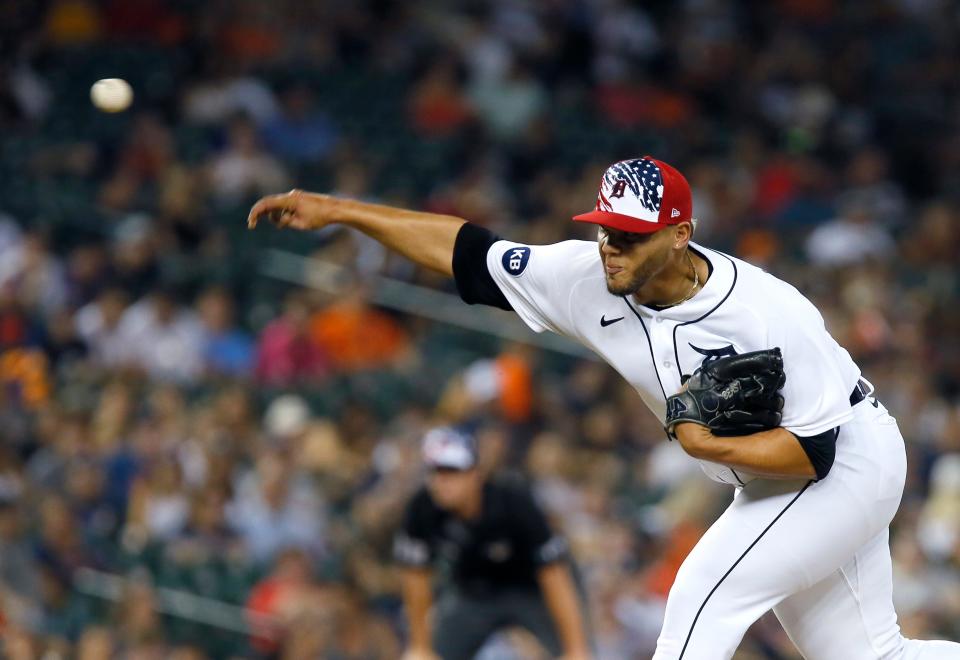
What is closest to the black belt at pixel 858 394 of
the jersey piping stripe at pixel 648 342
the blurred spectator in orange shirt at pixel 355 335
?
the jersey piping stripe at pixel 648 342

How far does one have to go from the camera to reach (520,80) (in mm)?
13266

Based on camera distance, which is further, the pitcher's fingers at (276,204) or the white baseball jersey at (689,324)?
the pitcher's fingers at (276,204)

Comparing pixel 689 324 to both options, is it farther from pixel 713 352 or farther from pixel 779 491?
pixel 779 491

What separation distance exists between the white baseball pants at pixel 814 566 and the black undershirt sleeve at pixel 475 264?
36.2 inches

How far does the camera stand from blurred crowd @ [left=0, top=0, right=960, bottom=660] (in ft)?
28.0

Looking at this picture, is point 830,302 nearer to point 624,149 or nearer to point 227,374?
point 624,149

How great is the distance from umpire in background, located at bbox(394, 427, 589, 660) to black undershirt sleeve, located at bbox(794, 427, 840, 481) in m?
2.36

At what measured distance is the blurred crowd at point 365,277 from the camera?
8.52 m

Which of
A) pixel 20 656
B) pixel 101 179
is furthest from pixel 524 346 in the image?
pixel 20 656

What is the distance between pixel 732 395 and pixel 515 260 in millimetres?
847

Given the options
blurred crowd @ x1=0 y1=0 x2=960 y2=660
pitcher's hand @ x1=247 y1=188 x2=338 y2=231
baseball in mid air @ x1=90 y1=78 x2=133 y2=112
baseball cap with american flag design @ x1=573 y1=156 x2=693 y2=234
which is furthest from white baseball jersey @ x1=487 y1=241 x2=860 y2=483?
blurred crowd @ x1=0 y1=0 x2=960 y2=660

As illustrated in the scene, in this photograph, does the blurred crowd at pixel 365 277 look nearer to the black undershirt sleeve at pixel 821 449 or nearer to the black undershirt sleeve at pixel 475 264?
the black undershirt sleeve at pixel 475 264

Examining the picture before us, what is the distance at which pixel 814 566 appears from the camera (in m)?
4.14

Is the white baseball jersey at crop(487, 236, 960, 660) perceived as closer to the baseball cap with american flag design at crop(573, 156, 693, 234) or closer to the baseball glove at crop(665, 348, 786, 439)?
the baseball glove at crop(665, 348, 786, 439)
